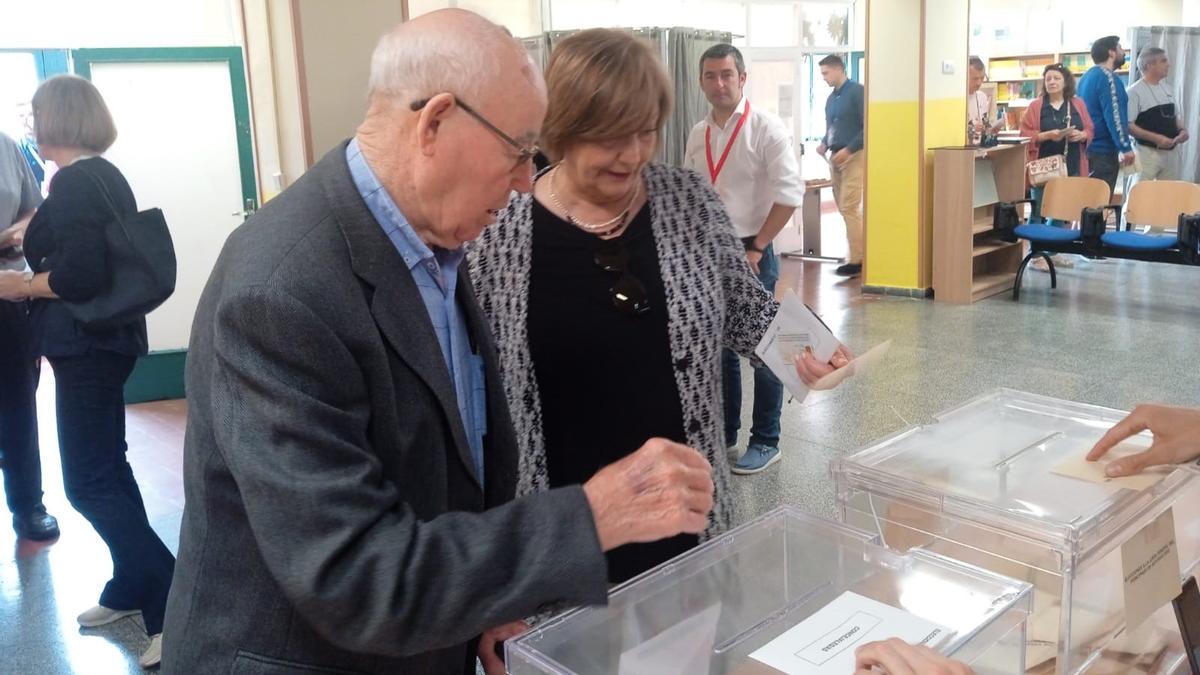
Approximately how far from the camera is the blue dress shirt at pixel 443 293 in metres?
1.08

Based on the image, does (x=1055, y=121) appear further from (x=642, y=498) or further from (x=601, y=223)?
(x=642, y=498)

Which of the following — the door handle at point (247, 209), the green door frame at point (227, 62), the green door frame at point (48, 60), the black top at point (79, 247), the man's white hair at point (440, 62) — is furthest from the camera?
the green door frame at point (48, 60)

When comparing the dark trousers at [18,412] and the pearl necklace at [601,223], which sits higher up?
the pearl necklace at [601,223]

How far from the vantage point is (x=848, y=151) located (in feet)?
28.7

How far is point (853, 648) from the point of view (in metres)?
1.05

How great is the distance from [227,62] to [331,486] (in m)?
5.39

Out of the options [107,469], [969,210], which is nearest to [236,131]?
[107,469]

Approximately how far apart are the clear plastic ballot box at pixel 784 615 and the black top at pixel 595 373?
1.68ft

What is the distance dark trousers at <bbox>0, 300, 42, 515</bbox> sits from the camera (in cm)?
366

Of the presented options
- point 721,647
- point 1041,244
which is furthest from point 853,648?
point 1041,244

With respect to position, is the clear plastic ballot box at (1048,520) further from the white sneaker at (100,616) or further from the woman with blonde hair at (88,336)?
the white sneaker at (100,616)

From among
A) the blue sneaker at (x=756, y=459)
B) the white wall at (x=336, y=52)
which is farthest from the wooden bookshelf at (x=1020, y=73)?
the white wall at (x=336, y=52)

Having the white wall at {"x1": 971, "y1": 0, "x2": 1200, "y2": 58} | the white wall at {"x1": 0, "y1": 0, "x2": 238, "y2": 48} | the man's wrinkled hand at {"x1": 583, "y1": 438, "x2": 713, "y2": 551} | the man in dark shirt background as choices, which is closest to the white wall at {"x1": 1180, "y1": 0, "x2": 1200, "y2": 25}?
the white wall at {"x1": 971, "y1": 0, "x2": 1200, "y2": 58}

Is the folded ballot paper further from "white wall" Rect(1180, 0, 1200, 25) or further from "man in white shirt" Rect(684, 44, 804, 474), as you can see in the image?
"white wall" Rect(1180, 0, 1200, 25)
